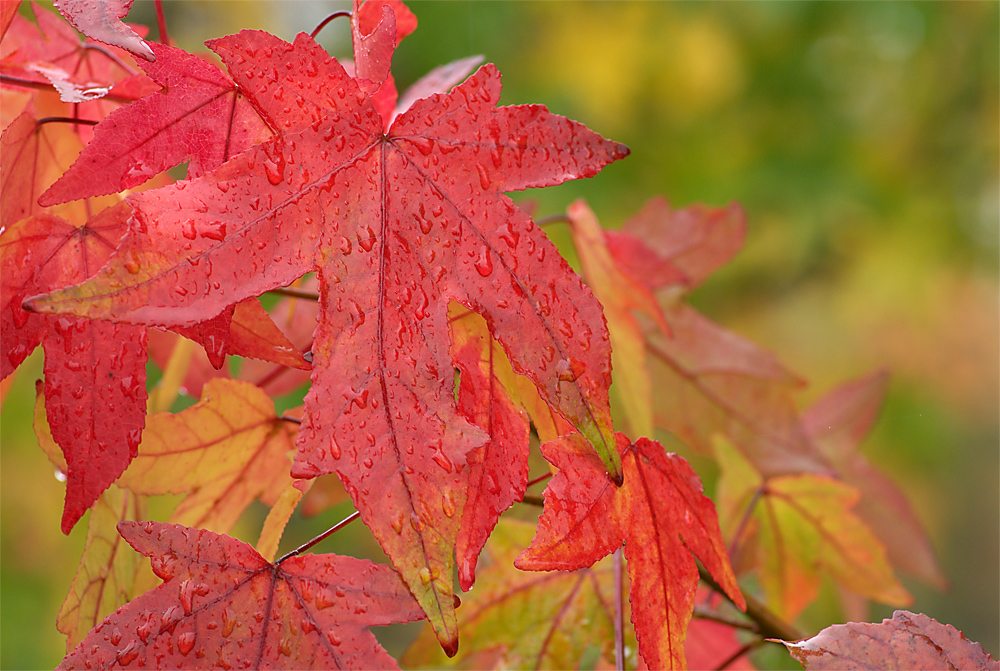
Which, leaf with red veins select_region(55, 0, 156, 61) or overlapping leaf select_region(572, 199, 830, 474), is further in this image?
overlapping leaf select_region(572, 199, 830, 474)

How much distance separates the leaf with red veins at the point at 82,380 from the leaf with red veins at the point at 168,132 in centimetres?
6

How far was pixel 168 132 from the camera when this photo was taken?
33 cm

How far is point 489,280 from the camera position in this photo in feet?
1.00

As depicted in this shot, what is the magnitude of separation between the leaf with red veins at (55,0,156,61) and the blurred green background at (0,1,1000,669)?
6.30ft

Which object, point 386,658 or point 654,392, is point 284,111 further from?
point 654,392

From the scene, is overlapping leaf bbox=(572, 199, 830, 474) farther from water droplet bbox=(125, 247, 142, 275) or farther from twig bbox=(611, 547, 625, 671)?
water droplet bbox=(125, 247, 142, 275)

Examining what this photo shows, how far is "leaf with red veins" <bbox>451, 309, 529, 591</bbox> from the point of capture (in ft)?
0.98

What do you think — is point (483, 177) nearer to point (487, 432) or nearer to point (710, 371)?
point (487, 432)

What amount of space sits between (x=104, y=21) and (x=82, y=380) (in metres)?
0.16

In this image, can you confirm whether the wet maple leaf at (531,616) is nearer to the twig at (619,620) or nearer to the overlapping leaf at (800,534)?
the twig at (619,620)

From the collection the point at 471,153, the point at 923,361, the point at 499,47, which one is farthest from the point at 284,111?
the point at 923,361

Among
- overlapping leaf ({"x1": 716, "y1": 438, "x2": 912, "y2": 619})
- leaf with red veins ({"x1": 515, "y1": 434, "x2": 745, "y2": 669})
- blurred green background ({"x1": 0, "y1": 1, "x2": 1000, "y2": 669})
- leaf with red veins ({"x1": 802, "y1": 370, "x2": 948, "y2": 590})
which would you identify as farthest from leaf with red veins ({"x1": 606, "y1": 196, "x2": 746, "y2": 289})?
blurred green background ({"x1": 0, "y1": 1, "x2": 1000, "y2": 669})

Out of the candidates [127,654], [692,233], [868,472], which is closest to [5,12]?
[127,654]

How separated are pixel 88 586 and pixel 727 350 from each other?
590mm
